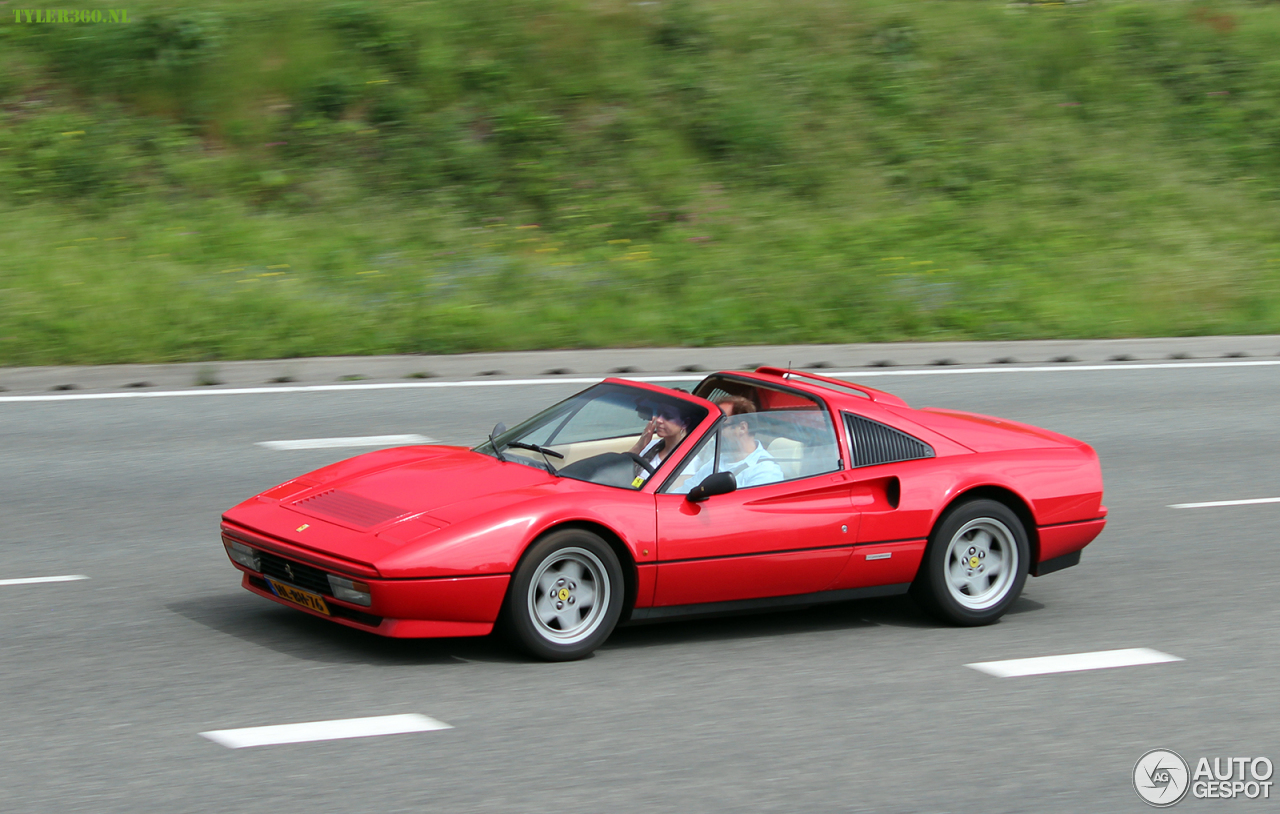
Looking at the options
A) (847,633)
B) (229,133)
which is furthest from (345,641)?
(229,133)

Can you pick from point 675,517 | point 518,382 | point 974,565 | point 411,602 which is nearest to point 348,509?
point 411,602

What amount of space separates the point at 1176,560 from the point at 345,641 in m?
4.94

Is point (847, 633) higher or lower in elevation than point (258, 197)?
lower

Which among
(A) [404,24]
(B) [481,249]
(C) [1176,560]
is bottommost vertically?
(C) [1176,560]

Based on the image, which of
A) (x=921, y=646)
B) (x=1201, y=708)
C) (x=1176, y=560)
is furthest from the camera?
(x=1176, y=560)

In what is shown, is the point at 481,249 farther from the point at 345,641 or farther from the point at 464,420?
the point at 345,641

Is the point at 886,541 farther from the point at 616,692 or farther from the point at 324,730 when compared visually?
the point at 324,730

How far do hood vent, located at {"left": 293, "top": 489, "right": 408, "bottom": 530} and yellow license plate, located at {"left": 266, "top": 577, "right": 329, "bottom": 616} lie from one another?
340 mm

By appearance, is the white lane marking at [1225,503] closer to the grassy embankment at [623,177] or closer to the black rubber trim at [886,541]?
the black rubber trim at [886,541]

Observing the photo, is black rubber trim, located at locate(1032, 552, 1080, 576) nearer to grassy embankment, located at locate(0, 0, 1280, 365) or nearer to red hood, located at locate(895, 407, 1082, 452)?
red hood, located at locate(895, 407, 1082, 452)

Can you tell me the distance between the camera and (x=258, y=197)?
1752cm

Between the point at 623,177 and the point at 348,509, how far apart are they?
13.1m

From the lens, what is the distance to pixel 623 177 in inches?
739
